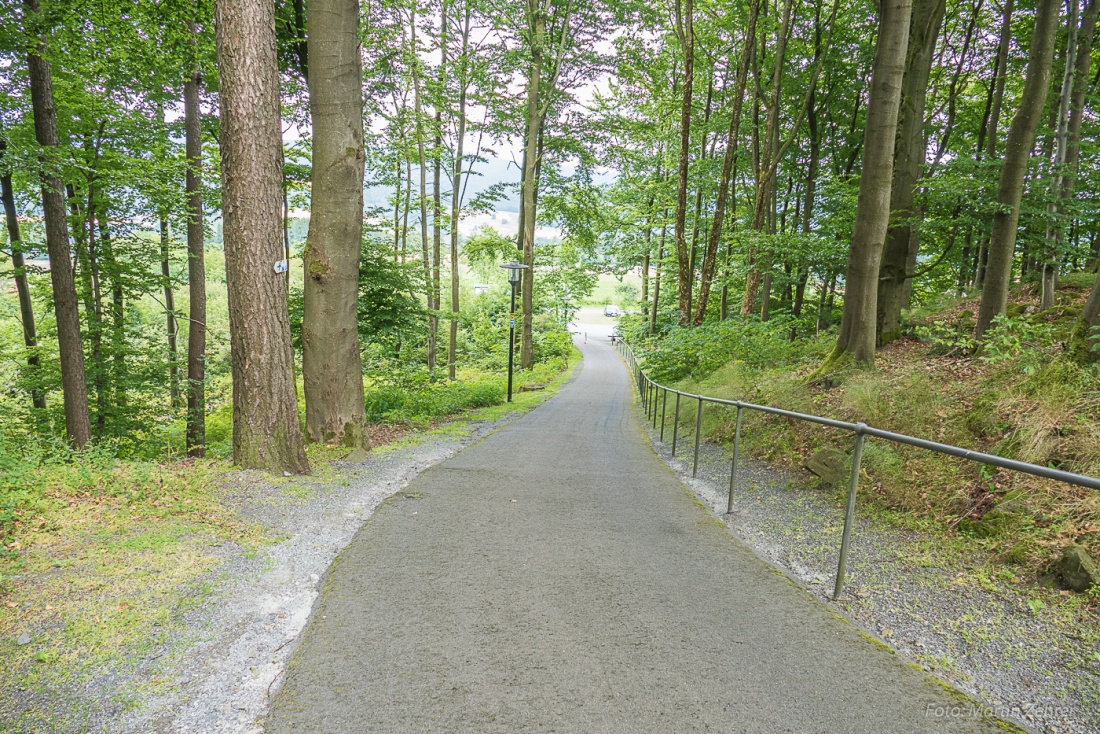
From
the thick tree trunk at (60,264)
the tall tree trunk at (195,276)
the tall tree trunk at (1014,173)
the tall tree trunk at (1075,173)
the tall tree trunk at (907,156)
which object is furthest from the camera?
the tall tree trunk at (195,276)

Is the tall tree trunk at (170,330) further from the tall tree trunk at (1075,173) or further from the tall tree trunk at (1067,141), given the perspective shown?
the tall tree trunk at (1067,141)

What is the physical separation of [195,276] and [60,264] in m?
3.37

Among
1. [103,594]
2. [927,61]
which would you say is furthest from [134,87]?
[927,61]

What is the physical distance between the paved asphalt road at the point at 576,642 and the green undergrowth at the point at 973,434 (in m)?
1.57

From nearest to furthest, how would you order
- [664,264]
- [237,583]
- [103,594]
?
1. [103,594]
2. [237,583]
3. [664,264]

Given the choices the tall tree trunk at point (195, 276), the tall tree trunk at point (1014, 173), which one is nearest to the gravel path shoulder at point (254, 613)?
the tall tree trunk at point (195, 276)

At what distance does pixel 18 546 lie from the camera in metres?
3.19

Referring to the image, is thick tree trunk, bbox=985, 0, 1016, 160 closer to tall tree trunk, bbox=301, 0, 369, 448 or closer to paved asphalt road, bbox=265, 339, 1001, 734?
tall tree trunk, bbox=301, 0, 369, 448

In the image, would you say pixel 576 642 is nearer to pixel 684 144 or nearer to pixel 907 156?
pixel 907 156

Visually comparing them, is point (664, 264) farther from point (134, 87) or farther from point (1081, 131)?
point (134, 87)

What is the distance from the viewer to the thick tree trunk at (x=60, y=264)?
26.6ft

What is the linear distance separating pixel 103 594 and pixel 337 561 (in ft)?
4.20

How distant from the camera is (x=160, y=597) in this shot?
287 centimetres

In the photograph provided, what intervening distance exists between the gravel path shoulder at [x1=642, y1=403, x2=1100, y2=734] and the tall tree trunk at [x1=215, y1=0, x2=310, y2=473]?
16.0ft
